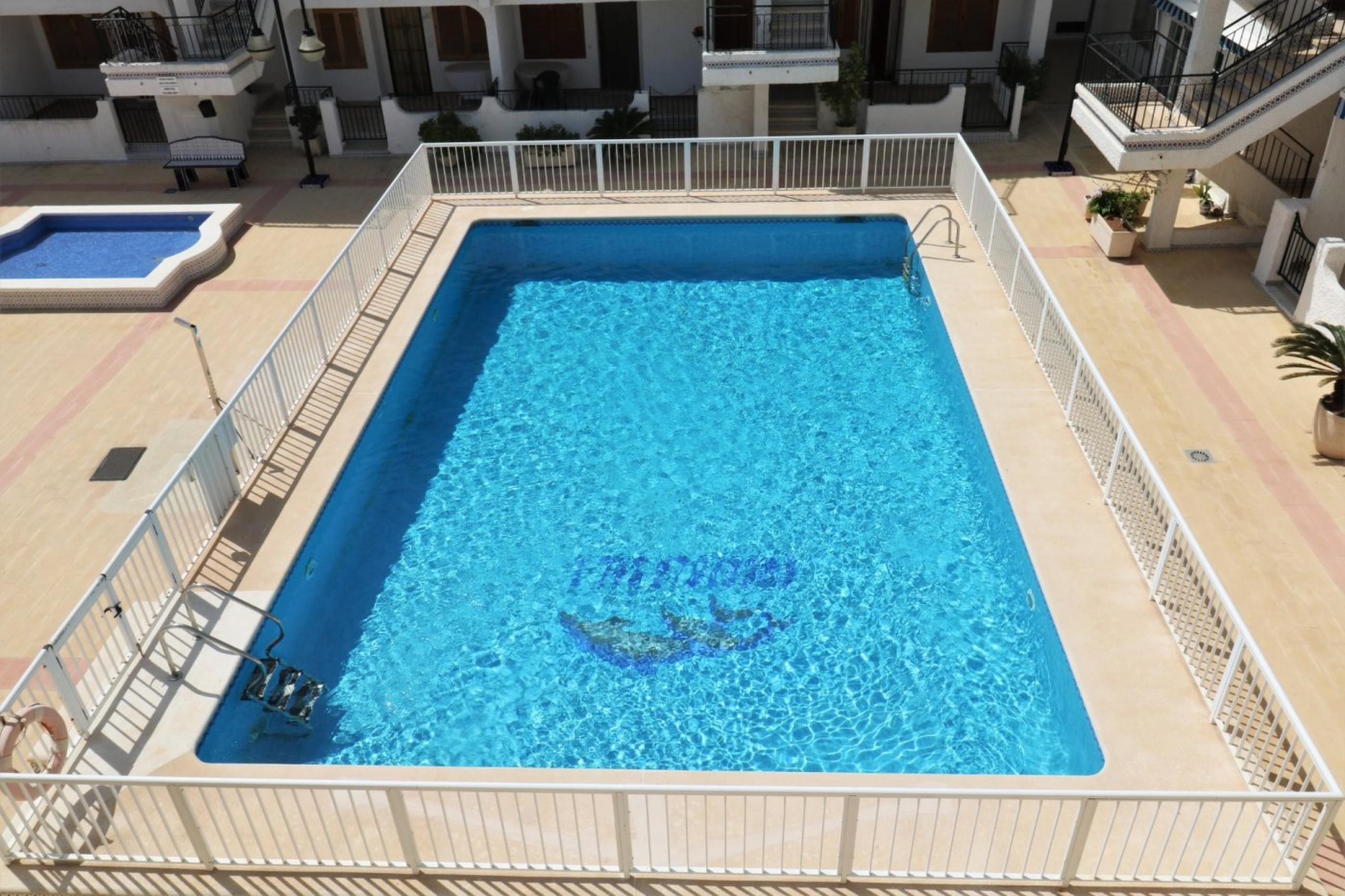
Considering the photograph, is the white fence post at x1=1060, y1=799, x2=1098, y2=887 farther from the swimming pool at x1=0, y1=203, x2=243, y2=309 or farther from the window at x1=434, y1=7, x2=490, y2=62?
the window at x1=434, y1=7, x2=490, y2=62

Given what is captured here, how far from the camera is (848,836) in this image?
23.4 ft

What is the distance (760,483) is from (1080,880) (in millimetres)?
6158

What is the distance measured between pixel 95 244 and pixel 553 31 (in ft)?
33.6

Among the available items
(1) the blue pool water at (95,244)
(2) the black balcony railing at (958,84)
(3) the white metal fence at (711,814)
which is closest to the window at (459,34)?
(1) the blue pool water at (95,244)

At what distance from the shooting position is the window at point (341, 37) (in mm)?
22672

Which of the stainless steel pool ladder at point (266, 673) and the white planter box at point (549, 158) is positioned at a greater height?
the white planter box at point (549, 158)

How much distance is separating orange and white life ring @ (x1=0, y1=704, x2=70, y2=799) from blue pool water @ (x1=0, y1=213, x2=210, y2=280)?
10594mm

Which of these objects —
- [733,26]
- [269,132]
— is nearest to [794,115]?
[733,26]

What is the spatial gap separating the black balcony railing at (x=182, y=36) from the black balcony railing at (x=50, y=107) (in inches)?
77.0

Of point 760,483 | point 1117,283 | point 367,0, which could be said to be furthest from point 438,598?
point 367,0

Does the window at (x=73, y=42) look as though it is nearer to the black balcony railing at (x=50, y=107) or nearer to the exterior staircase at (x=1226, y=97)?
the black balcony railing at (x=50, y=107)

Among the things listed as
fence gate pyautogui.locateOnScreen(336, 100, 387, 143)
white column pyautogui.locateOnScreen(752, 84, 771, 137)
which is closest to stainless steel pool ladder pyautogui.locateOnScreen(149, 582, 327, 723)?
white column pyautogui.locateOnScreen(752, 84, 771, 137)

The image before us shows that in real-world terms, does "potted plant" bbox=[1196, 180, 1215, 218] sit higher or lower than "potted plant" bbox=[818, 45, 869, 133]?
lower

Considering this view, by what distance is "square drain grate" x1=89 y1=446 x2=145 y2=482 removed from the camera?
482 inches
